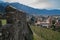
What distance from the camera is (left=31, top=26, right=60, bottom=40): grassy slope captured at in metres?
3.09

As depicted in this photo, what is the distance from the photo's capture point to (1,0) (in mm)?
2910

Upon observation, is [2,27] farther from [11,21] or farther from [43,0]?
[43,0]

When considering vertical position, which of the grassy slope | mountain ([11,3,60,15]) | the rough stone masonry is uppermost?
mountain ([11,3,60,15])

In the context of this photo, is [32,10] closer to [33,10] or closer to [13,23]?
[33,10]

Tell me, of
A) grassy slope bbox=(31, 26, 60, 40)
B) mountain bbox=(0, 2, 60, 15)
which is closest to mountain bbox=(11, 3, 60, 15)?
mountain bbox=(0, 2, 60, 15)

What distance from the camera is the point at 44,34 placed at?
124 inches

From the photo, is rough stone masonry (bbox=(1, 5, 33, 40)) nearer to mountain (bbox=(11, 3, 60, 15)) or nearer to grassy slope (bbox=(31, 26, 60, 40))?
mountain (bbox=(11, 3, 60, 15))

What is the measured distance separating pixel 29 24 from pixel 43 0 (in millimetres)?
433

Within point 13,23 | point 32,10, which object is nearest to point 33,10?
point 32,10

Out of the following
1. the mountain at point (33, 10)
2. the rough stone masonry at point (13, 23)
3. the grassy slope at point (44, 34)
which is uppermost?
the mountain at point (33, 10)

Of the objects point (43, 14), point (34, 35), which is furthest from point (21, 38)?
point (43, 14)

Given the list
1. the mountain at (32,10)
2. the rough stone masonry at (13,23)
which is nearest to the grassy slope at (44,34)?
the rough stone masonry at (13,23)

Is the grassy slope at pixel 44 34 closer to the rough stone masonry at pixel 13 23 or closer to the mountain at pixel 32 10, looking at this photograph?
the rough stone masonry at pixel 13 23

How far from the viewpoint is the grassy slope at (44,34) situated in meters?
3.09
